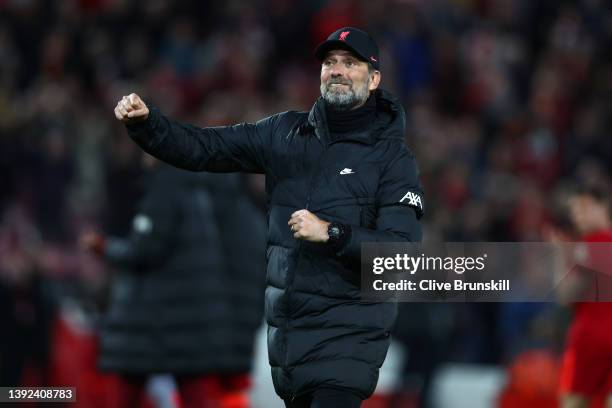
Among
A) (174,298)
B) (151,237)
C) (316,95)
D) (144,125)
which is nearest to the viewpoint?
(144,125)

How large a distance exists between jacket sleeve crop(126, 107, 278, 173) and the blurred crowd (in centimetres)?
471

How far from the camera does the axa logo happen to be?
540cm

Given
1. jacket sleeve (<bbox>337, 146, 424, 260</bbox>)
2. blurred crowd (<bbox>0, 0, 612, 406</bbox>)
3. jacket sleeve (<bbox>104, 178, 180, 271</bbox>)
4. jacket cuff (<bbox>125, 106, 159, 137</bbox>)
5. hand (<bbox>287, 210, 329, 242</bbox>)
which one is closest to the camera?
hand (<bbox>287, 210, 329, 242</bbox>)

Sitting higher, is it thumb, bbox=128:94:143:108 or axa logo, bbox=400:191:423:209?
thumb, bbox=128:94:143:108

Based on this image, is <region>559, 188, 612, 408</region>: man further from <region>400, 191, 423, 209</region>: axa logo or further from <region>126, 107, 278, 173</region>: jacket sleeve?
<region>126, 107, 278, 173</region>: jacket sleeve

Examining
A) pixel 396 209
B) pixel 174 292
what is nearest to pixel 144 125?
pixel 396 209

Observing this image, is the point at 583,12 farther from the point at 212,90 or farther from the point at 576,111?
the point at 212,90

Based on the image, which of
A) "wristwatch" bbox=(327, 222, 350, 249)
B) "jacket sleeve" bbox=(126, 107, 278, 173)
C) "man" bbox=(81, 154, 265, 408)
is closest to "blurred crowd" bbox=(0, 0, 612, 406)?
"man" bbox=(81, 154, 265, 408)

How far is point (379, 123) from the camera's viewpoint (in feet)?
18.3

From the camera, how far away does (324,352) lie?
5355 mm

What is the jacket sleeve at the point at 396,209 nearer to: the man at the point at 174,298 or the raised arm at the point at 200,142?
the raised arm at the point at 200,142

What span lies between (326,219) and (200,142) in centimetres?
65

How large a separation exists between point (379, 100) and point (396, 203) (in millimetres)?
507

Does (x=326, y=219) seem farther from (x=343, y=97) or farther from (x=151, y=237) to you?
(x=151, y=237)
